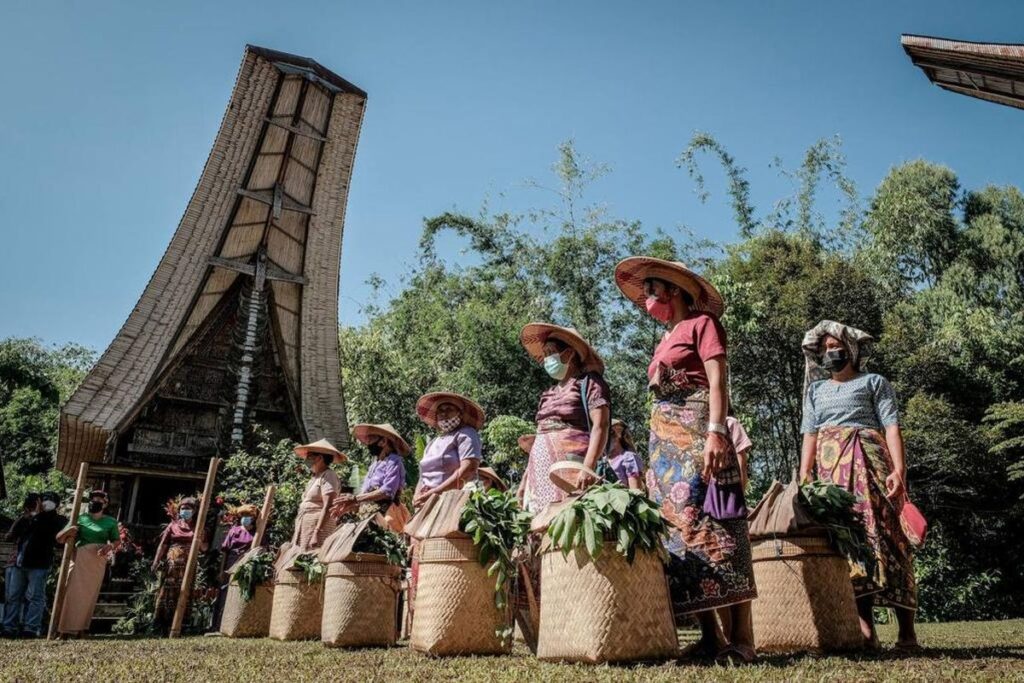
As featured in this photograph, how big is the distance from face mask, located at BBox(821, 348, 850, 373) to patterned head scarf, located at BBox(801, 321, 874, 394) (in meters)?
0.04

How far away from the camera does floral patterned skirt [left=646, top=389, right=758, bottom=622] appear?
336cm

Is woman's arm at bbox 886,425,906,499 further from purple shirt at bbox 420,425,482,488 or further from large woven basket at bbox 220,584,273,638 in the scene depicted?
large woven basket at bbox 220,584,273,638

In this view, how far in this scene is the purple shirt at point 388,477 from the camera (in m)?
6.33

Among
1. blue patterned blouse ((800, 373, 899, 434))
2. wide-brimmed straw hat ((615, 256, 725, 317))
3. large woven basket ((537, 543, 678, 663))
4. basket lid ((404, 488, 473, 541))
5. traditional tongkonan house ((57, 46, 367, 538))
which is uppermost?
traditional tongkonan house ((57, 46, 367, 538))

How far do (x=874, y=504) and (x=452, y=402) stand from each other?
3.05 meters

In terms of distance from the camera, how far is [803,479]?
462 centimetres

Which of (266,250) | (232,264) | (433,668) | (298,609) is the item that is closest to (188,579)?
(298,609)

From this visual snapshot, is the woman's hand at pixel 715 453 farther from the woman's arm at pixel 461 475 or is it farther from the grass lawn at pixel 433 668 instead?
the woman's arm at pixel 461 475

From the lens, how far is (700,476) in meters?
3.54

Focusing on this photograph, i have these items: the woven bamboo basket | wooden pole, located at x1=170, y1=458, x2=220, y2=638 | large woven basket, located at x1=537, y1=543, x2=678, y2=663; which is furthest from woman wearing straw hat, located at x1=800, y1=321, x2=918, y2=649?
wooden pole, located at x1=170, y1=458, x2=220, y2=638

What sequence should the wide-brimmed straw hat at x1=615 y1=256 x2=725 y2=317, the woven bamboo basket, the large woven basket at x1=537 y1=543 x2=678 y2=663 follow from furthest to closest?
the woven bamboo basket, the wide-brimmed straw hat at x1=615 y1=256 x2=725 y2=317, the large woven basket at x1=537 y1=543 x2=678 y2=663

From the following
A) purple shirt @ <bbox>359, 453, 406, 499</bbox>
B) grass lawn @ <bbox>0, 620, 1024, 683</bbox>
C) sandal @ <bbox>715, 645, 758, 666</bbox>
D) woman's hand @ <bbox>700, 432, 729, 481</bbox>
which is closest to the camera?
grass lawn @ <bbox>0, 620, 1024, 683</bbox>

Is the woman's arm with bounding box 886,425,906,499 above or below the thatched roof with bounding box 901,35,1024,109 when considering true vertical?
below

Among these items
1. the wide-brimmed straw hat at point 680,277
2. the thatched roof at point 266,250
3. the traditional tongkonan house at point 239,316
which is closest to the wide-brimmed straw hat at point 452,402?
the wide-brimmed straw hat at point 680,277
